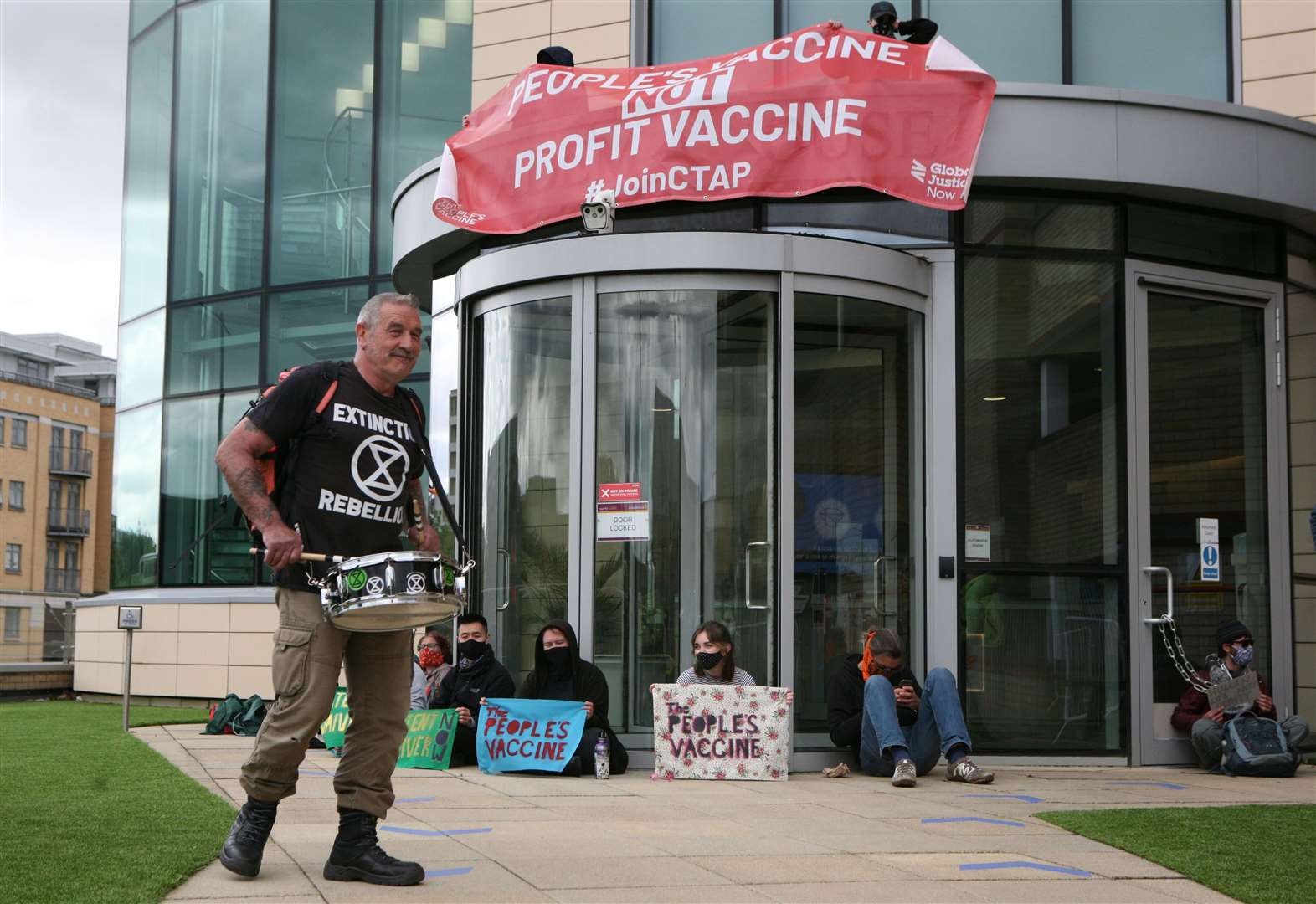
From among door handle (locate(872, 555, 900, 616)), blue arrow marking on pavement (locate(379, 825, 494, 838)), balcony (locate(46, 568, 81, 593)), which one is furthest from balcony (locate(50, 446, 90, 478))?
blue arrow marking on pavement (locate(379, 825, 494, 838))

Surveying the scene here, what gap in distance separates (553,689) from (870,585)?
7.26 ft

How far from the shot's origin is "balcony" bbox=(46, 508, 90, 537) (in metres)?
79.8

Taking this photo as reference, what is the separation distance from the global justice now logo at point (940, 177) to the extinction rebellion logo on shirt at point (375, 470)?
5810 millimetres

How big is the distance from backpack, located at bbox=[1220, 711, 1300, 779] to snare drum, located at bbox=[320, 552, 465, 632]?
671 cm

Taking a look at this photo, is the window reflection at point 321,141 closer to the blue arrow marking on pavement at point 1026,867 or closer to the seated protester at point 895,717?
the seated protester at point 895,717

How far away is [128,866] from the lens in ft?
16.8

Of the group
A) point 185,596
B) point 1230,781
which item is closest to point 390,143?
point 185,596

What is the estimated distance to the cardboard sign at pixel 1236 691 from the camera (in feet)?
32.9

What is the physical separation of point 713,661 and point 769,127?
11.8 feet

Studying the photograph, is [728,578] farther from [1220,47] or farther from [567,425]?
[1220,47]

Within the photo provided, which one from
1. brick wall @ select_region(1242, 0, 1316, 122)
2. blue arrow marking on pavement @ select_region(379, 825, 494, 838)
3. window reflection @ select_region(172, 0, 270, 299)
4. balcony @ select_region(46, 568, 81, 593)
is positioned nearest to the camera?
blue arrow marking on pavement @ select_region(379, 825, 494, 838)

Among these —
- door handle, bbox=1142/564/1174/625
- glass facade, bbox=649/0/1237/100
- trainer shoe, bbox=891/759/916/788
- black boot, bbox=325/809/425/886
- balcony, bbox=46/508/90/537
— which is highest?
glass facade, bbox=649/0/1237/100

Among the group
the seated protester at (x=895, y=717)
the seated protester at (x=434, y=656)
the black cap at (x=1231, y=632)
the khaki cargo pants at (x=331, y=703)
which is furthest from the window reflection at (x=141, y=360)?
the khaki cargo pants at (x=331, y=703)

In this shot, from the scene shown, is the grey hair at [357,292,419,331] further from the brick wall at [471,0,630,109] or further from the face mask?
the brick wall at [471,0,630,109]
